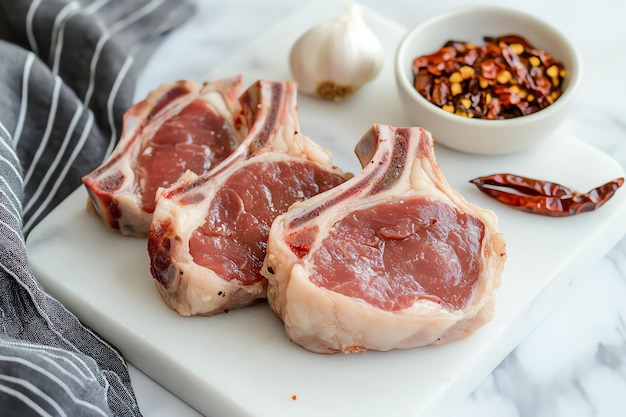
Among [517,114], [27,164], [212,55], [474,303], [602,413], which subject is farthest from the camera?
[212,55]

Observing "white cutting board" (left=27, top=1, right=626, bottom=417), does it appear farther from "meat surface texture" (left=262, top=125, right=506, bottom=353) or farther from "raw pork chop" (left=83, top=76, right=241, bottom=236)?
"raw pork chop" (left=83, top=76, right=241, bottom=236)

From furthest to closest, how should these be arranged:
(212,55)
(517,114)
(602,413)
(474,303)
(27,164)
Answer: (212,55)
(27,164)
(517,114)
(602,413)
(474,303)

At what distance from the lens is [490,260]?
10.6 ft

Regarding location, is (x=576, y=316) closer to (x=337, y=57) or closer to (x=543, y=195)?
(x=543, y=195)

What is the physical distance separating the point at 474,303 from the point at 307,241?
0.63m

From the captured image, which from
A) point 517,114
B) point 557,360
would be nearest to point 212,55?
point 517,114

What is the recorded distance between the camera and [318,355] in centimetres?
331

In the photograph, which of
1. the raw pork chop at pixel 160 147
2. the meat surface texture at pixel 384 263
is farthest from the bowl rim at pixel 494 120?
the raw pork chop at pixel 160 147

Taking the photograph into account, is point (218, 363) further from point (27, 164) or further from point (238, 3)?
point (238, 3)

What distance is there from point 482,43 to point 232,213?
165cm

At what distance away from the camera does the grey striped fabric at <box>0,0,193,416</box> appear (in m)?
3.04

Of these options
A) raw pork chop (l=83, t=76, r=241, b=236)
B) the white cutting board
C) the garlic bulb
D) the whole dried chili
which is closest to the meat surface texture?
the white cutting board

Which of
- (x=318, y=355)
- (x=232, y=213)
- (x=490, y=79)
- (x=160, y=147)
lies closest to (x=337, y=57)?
(x=490, y=79)

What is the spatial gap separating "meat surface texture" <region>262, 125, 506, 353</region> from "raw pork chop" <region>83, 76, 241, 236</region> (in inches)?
26.6
